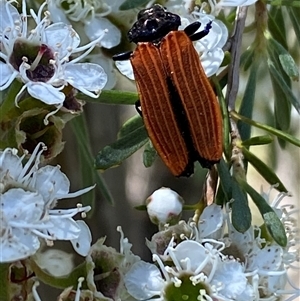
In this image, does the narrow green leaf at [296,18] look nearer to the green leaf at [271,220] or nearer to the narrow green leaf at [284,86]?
the narrow green leaf at [284,86]

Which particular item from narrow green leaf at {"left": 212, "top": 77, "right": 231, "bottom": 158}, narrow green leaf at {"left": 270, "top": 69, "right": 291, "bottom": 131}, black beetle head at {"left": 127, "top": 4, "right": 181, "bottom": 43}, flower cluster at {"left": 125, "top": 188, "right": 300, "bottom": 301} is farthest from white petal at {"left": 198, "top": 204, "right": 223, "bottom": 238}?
narrow green leaf at {"left": 270, "top": 69, "right": 291, "bottom": 131}

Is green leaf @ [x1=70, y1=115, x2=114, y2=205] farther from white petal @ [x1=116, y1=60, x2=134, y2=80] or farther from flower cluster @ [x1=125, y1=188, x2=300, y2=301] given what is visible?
flower cluster @ [x1=125, y1=188, x2=300, y2=301]

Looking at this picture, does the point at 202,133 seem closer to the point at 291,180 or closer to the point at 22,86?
the point at 22,86

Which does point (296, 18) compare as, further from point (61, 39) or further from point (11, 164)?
point (11, 164)

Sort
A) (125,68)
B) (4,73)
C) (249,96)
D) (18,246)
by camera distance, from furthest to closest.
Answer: (249,96) → (125,68) → (4,73) → (18,246)

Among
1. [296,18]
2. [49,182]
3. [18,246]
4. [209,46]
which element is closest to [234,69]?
[209,46]

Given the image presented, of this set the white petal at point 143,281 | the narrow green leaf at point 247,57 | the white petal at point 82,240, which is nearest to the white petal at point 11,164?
the white petal at point 82,240
